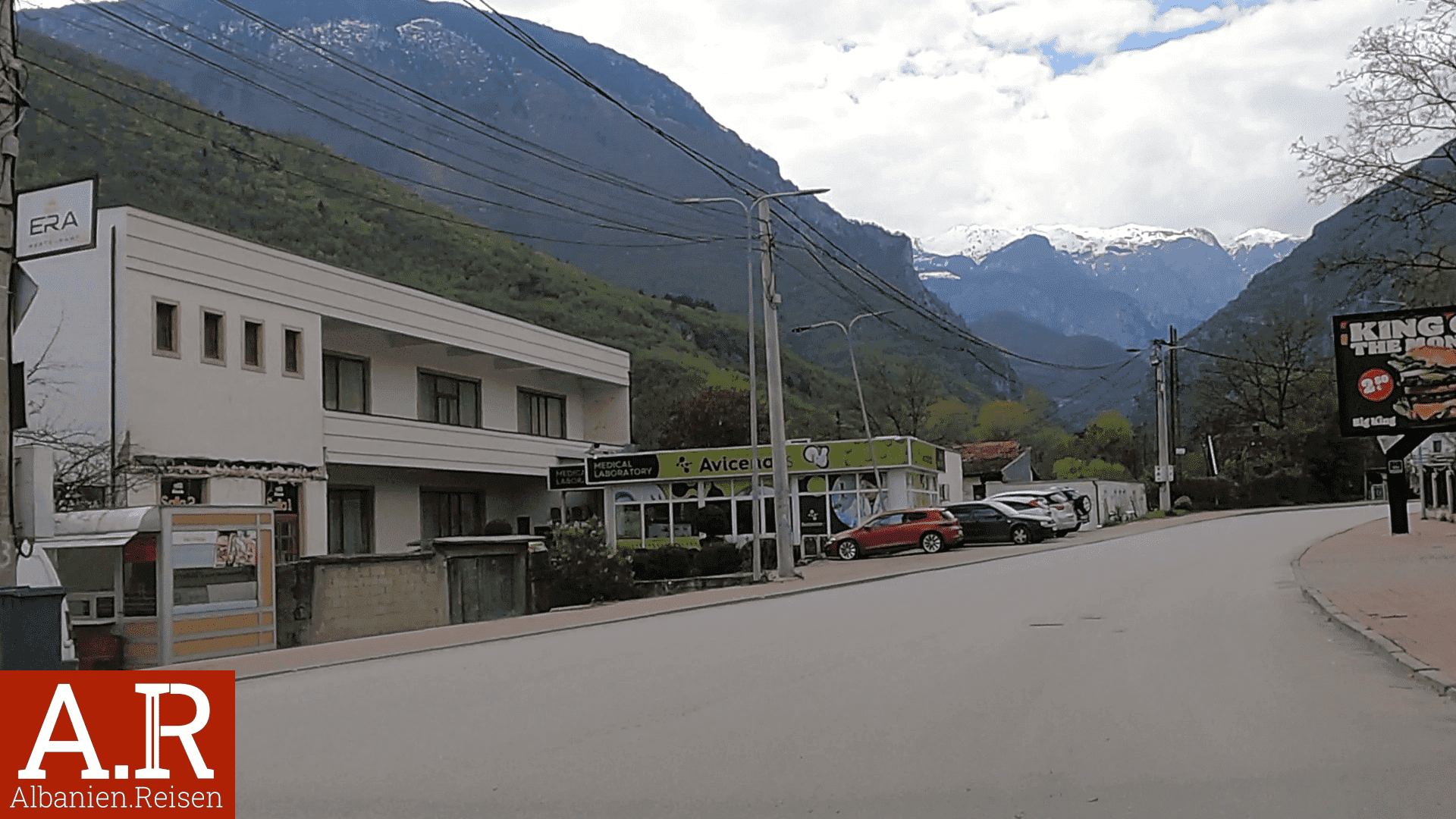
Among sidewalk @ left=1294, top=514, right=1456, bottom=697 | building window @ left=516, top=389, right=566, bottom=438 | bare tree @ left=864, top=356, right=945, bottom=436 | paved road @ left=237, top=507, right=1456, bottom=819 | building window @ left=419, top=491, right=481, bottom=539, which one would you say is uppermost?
bare tree @ left=864, top=356, right=945, bottom=436

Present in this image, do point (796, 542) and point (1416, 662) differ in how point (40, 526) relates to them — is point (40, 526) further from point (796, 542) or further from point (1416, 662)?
point (796, 542)

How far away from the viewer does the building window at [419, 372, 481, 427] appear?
43.4 meters

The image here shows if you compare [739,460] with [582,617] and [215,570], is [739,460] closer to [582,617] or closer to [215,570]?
[582,617]

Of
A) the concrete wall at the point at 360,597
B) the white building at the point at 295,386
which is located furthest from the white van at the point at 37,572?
the concrete wall at the point at 360,597

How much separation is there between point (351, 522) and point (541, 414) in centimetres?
1164

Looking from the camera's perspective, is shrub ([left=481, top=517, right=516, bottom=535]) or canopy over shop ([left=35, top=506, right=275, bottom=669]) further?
shrub ([left=481, top=517, right=516, bottom=535])

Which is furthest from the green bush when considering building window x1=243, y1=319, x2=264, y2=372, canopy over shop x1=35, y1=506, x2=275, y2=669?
canopy over shop x1=35, y1=506, x2=275, y2=669

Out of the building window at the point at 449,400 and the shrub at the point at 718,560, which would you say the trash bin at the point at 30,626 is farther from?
the building window at the point at 449,400

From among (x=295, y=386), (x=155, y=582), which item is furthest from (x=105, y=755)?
(x=295, y=386)

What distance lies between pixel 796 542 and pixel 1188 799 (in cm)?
4127

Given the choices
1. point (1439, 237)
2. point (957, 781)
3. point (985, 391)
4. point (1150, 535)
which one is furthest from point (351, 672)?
point (985, 391)

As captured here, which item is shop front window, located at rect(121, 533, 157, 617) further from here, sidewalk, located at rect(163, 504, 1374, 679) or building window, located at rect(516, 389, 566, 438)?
building window, located at rect(516, 389, 566, 438)

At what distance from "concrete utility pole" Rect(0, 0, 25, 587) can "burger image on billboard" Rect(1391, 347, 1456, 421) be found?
26556mm

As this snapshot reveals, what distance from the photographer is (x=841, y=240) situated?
7451 inches
